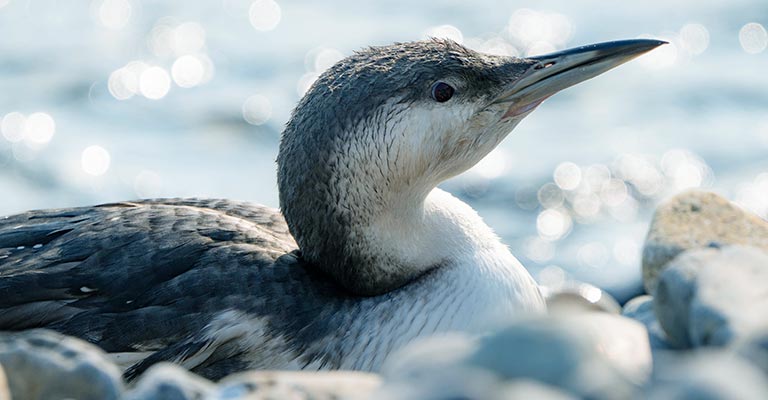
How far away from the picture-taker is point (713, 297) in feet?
10.5

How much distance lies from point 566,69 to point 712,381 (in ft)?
8.77

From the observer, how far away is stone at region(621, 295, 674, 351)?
3.62 m

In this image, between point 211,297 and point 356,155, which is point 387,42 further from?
point 211,297

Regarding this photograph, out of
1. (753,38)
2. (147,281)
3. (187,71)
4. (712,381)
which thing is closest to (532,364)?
(712,381)

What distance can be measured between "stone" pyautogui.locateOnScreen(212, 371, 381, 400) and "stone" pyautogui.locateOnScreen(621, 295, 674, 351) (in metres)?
0.90

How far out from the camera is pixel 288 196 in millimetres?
4809

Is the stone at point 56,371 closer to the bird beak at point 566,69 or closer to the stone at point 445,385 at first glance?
the stone at point 445,385

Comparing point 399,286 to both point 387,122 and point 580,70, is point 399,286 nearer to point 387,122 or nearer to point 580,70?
point 387,122

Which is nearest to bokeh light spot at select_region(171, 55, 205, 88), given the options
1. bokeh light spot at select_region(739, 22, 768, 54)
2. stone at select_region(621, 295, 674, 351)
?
bokeh light spot at select_region(739, 22, 768, 54)

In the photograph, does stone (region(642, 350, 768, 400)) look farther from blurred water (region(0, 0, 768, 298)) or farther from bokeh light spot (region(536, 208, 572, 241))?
bokeh light spot (region(536, 208, 572, 241))

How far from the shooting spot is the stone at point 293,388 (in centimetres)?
314

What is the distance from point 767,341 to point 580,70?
232 centimetres

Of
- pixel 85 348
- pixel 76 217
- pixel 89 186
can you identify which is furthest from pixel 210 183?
pixel 85 348

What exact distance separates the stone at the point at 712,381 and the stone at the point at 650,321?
2.44 feet
